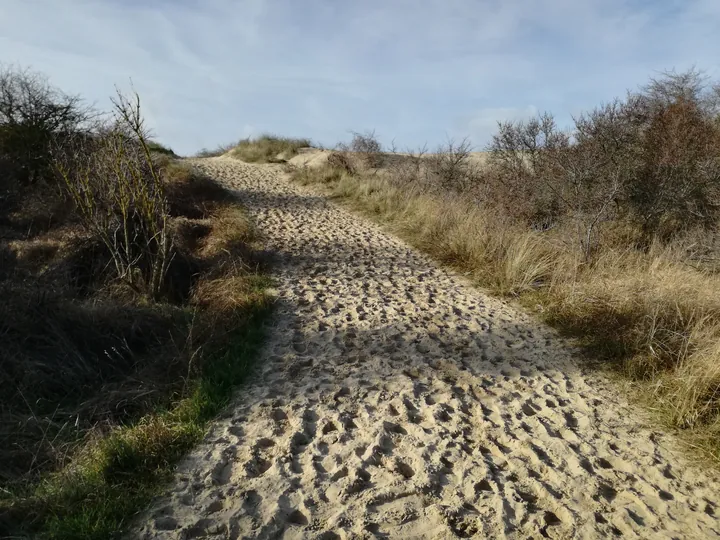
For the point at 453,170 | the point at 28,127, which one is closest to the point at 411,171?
the point at 453,170

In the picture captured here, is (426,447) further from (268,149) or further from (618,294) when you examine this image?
(268,149)

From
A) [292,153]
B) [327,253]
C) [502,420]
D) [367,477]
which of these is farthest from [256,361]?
[292,153]

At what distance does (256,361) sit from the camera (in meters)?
4.70

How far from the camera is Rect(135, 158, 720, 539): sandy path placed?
2.87 meters

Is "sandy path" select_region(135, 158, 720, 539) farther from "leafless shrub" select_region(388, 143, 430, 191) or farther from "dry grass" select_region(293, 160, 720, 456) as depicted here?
"leafless shrub" select_region(388, 143, 430, 191)

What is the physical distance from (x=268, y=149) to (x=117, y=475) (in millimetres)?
22544

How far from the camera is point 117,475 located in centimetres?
311

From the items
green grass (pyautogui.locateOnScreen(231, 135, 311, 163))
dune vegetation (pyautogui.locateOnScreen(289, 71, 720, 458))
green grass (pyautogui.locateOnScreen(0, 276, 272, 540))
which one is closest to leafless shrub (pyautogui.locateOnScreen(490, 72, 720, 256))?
dune vegetation (pyautogui.locateOnScreen(289, 71, 720, 458))

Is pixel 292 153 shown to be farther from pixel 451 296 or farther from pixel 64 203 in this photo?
pixel 451 296

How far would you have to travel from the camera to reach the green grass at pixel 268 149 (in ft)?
75.8

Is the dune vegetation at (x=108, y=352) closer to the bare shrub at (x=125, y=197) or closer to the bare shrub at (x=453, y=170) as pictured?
the bare shrub at (x=125, y=197)

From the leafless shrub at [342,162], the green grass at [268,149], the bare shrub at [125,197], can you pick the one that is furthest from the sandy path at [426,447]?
the green grass at [268,149]

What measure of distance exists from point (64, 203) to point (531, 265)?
26.9 feet

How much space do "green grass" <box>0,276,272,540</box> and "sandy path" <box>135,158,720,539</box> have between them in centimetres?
17
